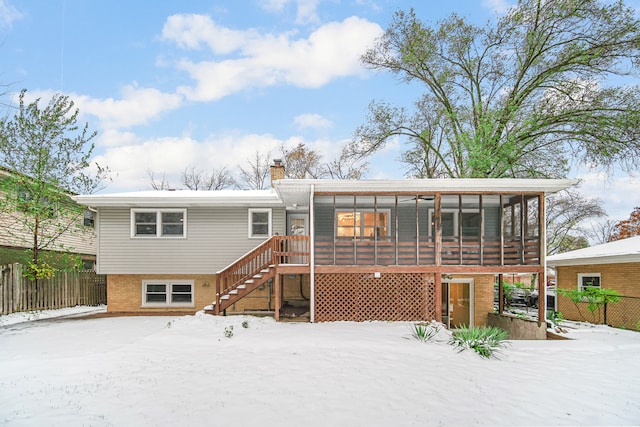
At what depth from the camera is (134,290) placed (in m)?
15.4

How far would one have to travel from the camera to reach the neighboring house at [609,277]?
13406 millimetres

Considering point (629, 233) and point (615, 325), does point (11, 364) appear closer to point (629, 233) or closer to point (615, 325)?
point (615, 325)

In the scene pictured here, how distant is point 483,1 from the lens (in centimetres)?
2020

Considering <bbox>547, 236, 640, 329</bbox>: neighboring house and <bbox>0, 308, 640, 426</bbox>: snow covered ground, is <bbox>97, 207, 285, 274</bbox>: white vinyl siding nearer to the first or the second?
<bbox>0, 308, 640, 426</bbox>: snow covered ground

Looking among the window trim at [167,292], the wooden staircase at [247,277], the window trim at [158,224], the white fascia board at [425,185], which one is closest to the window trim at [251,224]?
the wooden staircase at [247,277]

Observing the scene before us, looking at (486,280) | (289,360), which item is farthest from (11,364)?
(486,280)

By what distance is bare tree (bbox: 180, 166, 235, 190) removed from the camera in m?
36.9

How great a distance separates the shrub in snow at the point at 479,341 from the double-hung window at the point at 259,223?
28.2ft

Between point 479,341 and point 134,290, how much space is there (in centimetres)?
1328

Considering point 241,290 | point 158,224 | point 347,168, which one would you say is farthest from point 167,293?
point 347,168

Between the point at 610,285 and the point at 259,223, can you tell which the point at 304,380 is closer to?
the point at 259,223

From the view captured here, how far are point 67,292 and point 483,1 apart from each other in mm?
25334

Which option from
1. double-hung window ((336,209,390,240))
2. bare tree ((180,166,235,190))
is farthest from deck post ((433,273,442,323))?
bare tree ((180,166,235,190))

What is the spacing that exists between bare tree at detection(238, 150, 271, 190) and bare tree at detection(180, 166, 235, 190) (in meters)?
1.97
